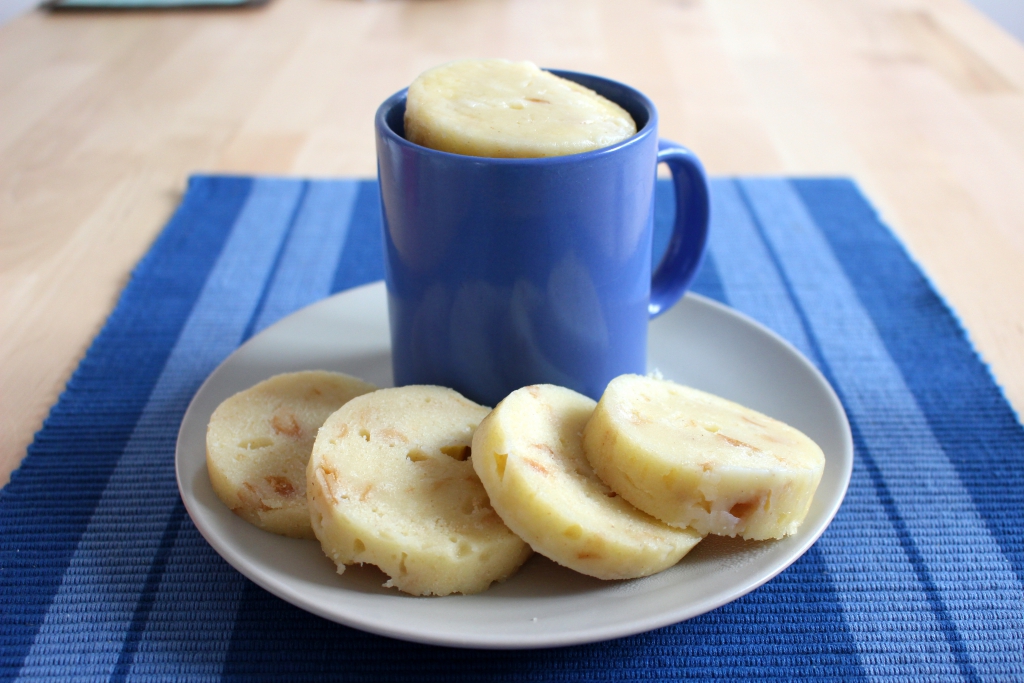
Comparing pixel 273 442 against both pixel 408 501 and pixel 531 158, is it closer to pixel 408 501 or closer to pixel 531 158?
pixel 408 501

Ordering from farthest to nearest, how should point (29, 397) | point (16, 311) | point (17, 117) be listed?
1. point (17, 117)
2. point (16, 311)
3. point (29, 397)

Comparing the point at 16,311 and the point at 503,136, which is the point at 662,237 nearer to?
the point at 503,136

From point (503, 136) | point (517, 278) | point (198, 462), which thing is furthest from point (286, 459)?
point (503, 136)

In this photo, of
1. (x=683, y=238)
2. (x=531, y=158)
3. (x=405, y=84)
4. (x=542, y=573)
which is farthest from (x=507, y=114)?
(x=405, y=84)

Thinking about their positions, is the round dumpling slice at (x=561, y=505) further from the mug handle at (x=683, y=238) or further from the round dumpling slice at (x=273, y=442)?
the mug handle at (x=683, y=238)

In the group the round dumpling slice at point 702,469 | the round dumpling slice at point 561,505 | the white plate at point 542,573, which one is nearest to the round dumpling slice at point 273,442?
the white plate at point 542,573

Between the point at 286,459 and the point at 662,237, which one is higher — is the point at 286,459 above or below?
above
